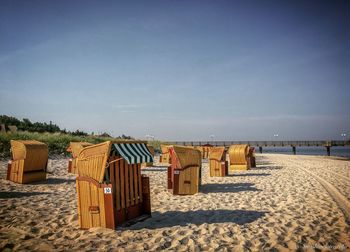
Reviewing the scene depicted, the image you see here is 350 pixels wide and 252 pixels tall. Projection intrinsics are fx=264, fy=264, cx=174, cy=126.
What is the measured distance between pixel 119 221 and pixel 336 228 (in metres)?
5.04

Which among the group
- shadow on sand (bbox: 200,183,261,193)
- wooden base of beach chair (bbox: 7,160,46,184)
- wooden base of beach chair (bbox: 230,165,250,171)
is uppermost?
wooden base of beach chair (bbox: 7,160,46,184)

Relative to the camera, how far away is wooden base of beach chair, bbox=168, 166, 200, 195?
9.77 metres

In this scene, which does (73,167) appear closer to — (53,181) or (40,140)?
(53,181)

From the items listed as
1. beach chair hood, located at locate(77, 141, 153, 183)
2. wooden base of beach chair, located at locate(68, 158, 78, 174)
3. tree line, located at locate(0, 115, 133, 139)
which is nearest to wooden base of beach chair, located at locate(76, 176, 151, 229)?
beach chair hood, located at locate(77, 141, 153, 183)

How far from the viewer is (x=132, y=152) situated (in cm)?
618

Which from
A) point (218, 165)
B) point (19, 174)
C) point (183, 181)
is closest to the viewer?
point (183, 181)

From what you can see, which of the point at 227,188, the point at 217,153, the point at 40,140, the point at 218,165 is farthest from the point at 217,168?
the point at 40,140

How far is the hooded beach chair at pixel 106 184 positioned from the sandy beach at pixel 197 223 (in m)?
0.30

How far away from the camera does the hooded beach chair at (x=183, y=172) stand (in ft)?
32.1

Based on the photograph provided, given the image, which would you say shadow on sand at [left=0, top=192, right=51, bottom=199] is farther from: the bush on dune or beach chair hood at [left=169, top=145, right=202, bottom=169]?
the bush on dune

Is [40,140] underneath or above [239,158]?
above

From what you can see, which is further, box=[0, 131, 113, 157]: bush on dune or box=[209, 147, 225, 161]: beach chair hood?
box=[0, 131, 113, 157]: bush on dune

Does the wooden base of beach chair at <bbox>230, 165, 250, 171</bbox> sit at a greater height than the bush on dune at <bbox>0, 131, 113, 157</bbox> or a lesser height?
lesser

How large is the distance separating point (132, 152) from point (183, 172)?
413 cm
